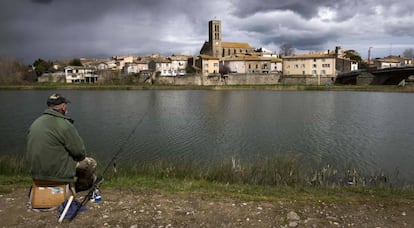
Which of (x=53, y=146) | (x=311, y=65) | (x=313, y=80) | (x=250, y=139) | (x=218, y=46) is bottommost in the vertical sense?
(x=250, y=139)

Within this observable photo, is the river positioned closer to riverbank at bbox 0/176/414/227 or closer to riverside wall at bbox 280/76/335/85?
riverbank at bbox 0/176/414/227

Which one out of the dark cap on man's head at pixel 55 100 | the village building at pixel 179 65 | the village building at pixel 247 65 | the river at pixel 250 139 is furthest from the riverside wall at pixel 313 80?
the dark cap on man's head at pixel 55 100

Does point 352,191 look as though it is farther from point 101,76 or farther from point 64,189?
point 101,76

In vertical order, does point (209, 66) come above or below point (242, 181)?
above

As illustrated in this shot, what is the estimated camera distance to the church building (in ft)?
370

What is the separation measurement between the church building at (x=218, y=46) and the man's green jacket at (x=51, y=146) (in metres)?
109

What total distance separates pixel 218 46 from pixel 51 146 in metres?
112

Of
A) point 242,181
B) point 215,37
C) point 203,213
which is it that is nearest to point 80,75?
point 215,37

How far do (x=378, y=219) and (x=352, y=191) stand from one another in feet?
6.70

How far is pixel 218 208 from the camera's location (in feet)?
19.0

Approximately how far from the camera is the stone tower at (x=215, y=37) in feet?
370

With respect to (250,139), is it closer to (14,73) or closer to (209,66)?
(209,66)

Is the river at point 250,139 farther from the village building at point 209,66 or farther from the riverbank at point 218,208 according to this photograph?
the village building at point 209,66

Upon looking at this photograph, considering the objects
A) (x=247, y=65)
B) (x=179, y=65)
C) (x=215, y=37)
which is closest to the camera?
(x=247, y=65)
